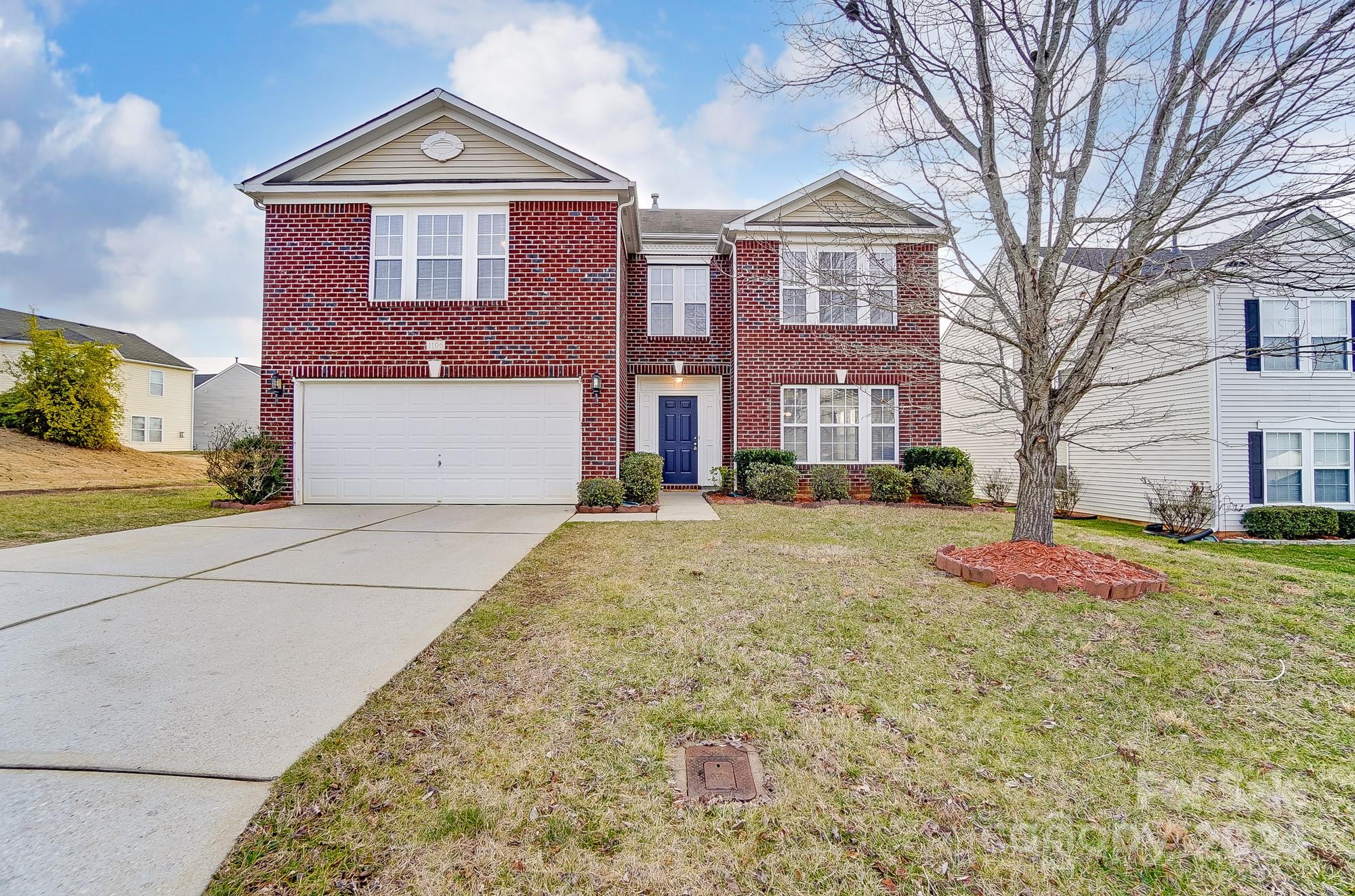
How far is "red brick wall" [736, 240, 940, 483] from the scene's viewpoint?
12.4 m

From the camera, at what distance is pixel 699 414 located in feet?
44.8

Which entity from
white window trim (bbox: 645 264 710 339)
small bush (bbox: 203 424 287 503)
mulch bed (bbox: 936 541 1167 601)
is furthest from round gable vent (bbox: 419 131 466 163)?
mulch bed (bbox: 936 541 1167 601)

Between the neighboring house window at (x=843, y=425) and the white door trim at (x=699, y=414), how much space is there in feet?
5.79

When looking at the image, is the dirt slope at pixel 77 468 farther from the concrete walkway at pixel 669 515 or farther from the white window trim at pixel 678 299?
the white window trim at pixel 678 299

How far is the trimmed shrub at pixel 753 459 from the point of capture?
11688 millimetres

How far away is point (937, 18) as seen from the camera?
5.75m

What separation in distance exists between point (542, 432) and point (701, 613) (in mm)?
6915

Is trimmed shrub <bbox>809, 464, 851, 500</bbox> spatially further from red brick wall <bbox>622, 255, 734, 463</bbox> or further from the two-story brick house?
the two-story brick house

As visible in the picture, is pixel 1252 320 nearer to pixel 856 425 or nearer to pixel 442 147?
pixel 856 425

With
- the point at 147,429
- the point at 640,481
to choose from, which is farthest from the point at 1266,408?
the point at 147,429

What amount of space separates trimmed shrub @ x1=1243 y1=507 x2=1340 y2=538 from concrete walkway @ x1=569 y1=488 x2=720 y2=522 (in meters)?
10.8

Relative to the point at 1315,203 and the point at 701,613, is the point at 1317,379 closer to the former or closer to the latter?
the point at 1315,203

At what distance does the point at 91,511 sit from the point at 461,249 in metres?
7.33

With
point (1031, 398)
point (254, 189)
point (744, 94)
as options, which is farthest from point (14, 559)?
point (1031, 398)
